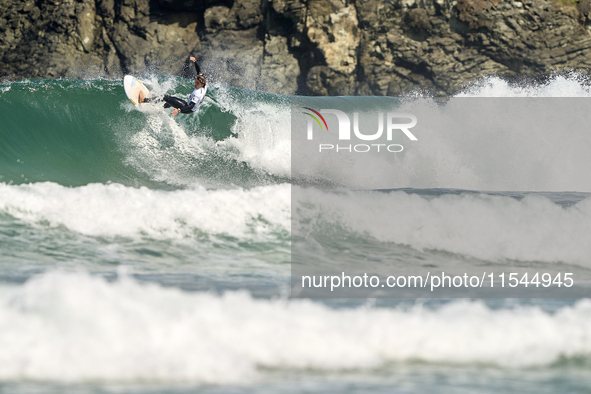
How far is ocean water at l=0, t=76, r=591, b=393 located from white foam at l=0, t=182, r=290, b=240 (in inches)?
0.9

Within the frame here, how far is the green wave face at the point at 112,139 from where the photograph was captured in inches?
403

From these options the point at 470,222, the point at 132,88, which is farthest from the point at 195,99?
the point at 470,222

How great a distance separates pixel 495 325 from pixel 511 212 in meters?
3.59

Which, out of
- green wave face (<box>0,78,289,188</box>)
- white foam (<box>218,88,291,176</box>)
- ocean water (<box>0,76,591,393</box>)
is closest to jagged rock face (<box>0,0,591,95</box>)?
white foam (<box>218,88,291,176</box>)

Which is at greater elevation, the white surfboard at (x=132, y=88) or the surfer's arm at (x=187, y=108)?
the white surfboard at (x=132, y=88)

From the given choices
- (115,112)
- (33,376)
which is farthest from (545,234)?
(115,112)

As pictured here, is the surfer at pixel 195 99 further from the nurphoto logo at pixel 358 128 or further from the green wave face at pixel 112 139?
the nurphoto logo at pixel 358 128

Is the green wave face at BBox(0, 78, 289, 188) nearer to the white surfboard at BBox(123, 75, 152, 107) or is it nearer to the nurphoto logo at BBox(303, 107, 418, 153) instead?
the white surfboard at BBox(123, 75, 152, 107)

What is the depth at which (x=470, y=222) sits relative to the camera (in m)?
6.87

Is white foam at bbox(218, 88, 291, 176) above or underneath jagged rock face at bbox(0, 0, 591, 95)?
underneath

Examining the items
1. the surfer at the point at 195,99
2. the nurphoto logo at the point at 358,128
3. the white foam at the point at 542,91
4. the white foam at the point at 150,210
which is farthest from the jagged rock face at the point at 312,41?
the white foam at the point at 150,210

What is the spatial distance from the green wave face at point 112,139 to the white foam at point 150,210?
2.79m

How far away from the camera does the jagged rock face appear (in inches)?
997

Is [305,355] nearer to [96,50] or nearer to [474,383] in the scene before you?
[474,383]
